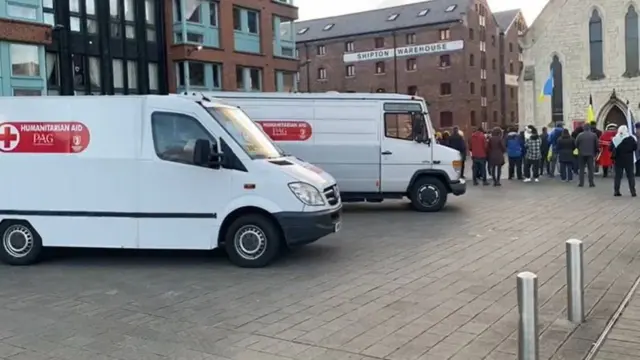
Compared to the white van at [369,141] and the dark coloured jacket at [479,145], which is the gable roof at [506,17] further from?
the white van at [369,141]

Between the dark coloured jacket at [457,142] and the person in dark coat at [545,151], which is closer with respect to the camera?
the dark coloured jacket at [457,142]

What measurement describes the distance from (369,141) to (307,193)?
18.8ft

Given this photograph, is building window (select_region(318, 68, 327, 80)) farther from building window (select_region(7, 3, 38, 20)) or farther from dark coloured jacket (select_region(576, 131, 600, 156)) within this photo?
dark coloured jacket (select_region(576, 131, 600, 156))

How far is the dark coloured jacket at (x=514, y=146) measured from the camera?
2086 centimetres

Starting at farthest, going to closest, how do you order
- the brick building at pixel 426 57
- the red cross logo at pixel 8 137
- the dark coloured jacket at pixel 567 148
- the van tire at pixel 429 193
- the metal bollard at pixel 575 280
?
the brick building at pixel 426 57
the dark coloured jacket at pixel 567 148
the van tire at pixel 429 193
the red cross logo at pixel 8 137
the metal bollard at pixel 575 280

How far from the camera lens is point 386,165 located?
45.9ft

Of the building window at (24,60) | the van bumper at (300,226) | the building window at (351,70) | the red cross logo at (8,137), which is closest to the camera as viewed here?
the van bumper at (300,226)

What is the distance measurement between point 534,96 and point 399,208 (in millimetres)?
23223

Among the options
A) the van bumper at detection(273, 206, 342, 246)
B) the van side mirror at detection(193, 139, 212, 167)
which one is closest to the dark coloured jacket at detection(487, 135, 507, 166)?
the van bumper at detection(273, 206, 342, 246)

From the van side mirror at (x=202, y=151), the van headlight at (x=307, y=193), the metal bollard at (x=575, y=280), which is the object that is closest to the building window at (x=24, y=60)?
the van side mirror at (x=202, y=151)

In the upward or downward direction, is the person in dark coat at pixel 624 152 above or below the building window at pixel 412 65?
below

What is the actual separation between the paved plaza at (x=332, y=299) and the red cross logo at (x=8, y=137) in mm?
1716

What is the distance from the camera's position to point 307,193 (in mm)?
8453

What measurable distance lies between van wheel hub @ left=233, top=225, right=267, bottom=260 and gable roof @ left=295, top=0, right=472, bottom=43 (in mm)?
53822
